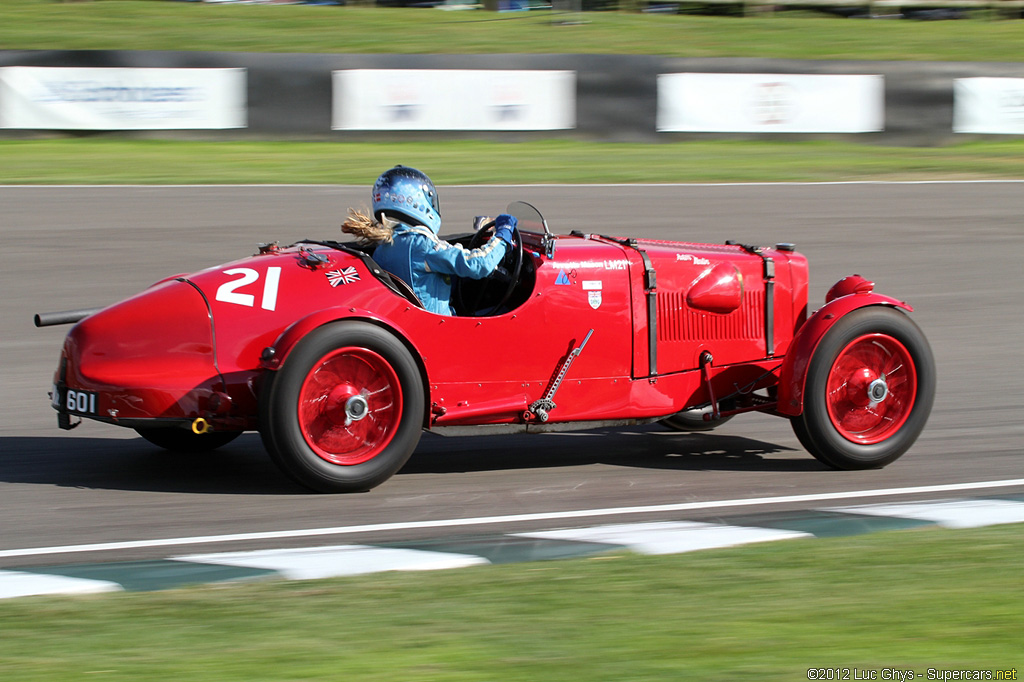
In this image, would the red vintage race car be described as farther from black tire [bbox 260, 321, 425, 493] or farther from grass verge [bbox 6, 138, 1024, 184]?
grass verge [bbox 6, 138, 1024, 184]

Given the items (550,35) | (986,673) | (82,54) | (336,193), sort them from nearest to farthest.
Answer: (986,673) → (336,193) → (82,54) → (550,35)

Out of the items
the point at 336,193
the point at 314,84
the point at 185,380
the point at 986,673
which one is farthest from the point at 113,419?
the point at 314,84

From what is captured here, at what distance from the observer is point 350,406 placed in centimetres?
538

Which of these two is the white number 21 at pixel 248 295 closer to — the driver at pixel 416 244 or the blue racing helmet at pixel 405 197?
Result: the driver at pixel 416 244

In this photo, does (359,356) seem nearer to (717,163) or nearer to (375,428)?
(375,428)

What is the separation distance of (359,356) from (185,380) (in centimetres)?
75

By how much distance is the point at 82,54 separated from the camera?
632 inches

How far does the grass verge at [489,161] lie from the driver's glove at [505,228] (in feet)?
29.6

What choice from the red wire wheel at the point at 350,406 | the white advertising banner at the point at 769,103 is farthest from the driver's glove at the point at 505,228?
the white advertising banner at the point at 769,103

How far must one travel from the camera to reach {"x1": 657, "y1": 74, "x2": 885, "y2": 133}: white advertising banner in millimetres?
17266

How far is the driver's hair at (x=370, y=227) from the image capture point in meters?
5.72

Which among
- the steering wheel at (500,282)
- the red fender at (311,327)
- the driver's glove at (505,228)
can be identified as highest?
the driver's glove at (505,228)

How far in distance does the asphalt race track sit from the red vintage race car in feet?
0.54

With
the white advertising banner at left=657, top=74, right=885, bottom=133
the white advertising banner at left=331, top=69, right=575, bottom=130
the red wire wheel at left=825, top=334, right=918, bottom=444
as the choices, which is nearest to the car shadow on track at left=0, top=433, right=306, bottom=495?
the red wire wheel at left=825, top=334, right=918, bottom=444
